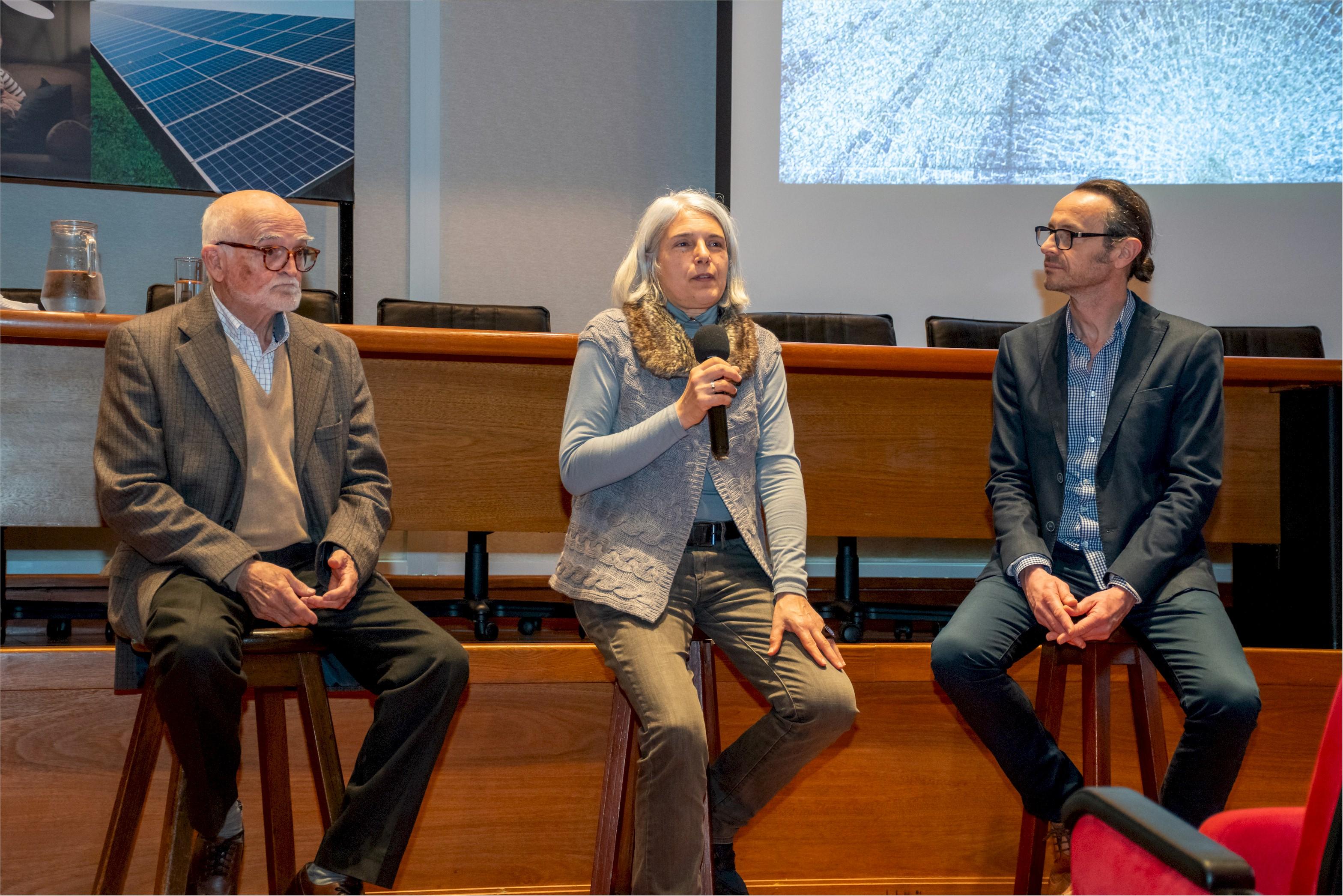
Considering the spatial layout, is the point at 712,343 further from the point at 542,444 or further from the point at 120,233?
the point at 120,233

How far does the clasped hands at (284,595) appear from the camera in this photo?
1647mm

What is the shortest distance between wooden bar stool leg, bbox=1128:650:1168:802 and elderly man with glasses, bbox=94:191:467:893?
1.16m

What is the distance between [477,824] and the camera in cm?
212

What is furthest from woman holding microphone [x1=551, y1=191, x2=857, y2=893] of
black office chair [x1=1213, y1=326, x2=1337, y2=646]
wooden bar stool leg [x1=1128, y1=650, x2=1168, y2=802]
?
black office chair [x1=1213, y1=326, x2=1337, y2=646]

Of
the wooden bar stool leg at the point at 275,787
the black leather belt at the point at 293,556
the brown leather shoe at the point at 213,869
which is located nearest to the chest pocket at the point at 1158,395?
the black leather belt at the point at 293,556

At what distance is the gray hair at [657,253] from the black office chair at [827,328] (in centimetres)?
93

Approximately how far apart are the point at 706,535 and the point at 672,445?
187mm

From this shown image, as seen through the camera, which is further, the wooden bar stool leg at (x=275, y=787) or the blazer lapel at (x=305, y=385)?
the blazer lapel at (x=305, y=385)

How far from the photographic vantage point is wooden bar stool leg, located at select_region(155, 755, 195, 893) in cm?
155

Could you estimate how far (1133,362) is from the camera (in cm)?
198

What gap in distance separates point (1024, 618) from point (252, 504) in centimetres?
133

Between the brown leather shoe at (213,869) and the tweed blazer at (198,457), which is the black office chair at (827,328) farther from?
the brown leather shoe at (213,869)

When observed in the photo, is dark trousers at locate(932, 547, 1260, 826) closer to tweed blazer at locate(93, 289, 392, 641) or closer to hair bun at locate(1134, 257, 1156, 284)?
hair bun at locate(1134, 257, 1156, 284)

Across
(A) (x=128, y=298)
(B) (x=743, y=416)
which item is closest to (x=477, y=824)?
(B) (x=743, y=416)
